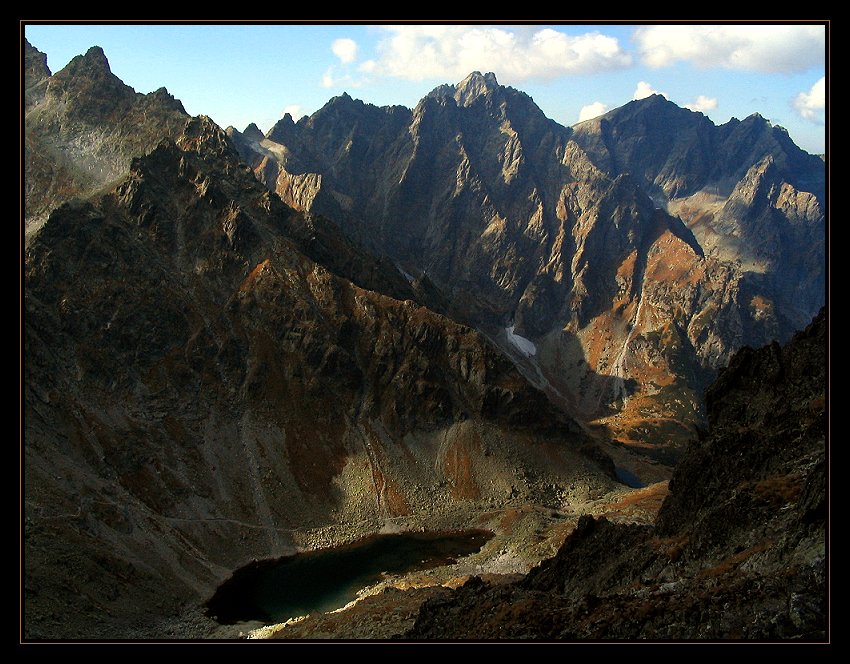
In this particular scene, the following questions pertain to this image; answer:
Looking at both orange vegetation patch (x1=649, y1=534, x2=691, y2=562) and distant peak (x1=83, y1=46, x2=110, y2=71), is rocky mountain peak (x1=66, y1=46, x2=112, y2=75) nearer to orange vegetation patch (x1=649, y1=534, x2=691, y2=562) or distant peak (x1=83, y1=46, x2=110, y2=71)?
distant peak (x1=83, y1=46, x2=110, y2=71)

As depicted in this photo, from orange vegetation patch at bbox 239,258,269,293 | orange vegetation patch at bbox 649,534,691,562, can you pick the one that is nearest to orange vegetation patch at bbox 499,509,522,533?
orange vegetation patch at bbox 649,534,691,562

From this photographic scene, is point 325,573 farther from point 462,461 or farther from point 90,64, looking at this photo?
point 90,64

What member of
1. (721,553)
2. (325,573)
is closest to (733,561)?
(721,553)

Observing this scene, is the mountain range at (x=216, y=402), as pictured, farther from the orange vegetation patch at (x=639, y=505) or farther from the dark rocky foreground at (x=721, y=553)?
the dark rocky foreground at (x=721, y=553)

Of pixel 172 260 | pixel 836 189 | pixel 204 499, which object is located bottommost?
pixel 204 499

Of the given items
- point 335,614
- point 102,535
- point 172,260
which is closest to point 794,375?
point 335,614

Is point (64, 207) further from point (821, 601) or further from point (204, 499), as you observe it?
point (821, 601)
